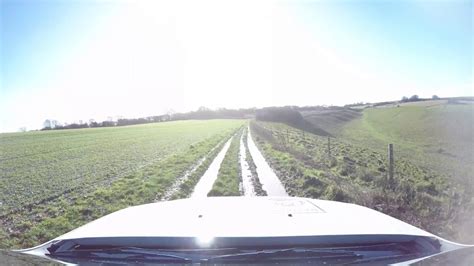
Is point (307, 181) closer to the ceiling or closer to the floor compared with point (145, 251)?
closer to the floor

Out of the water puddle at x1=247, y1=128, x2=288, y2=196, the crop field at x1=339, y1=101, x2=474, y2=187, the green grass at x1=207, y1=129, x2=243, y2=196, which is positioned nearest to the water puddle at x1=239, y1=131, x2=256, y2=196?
the green grass at x1=207, y1=129, x2=243, y2=196

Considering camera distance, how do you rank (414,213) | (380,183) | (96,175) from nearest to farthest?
1. (414,213)
2. (380,183)
3. (96,175)

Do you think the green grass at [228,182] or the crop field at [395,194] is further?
the green grass at [228,182]

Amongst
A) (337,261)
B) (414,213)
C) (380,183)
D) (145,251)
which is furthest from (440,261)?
(380,183)

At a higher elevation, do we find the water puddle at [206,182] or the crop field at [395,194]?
the crop field at [395,194]

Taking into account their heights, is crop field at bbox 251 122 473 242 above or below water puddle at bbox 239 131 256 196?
above

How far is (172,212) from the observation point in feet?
10.0

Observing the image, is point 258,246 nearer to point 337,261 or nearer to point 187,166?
point 337,261

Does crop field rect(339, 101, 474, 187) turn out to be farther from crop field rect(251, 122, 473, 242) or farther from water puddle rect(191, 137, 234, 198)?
water puddle rect(191, 137, 234, 198)

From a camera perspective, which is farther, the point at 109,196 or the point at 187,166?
→ the point at 187,166

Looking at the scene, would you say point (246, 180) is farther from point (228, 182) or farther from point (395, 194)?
point (395, 194)

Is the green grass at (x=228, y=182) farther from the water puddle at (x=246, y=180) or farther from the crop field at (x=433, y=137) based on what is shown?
the crop field at (x=433, y=137)

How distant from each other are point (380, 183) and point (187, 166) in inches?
398

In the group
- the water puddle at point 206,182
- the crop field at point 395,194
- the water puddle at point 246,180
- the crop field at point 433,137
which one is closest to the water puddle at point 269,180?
the crop field at point 395,194
